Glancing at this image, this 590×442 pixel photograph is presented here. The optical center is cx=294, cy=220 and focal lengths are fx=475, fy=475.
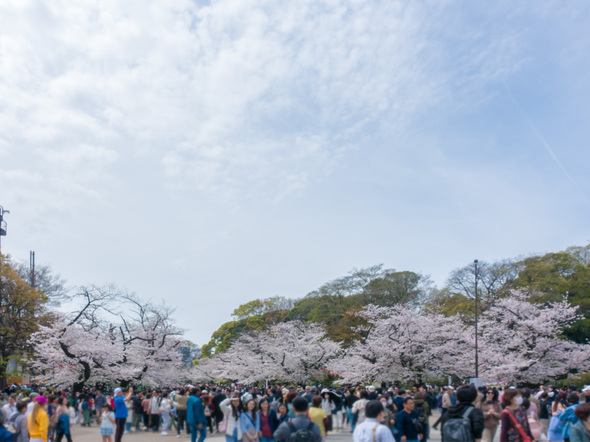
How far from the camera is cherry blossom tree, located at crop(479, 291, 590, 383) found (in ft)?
95.6

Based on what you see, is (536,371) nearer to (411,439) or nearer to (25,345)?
(411,439)

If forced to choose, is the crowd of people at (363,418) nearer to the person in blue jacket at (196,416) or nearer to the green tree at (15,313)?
the person in blue jacket at (196,416)

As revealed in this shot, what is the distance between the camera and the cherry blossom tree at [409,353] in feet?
101

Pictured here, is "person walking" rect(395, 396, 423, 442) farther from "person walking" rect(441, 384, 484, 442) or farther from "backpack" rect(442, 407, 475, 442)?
"backpack" rect(442, 407, 475, 442)

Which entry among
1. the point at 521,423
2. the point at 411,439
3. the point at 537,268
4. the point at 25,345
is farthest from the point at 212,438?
the point at 537,268

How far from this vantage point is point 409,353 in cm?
3075

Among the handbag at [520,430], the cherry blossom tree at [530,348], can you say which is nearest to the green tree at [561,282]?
the cherry blossom tree at [530,348]

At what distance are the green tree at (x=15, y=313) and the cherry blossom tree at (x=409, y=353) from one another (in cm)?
2082

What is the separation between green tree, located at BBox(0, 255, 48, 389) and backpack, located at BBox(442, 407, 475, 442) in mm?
29835

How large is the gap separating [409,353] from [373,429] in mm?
27111

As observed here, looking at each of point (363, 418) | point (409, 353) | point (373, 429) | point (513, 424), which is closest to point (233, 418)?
point (363, 418)

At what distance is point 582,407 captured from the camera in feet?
A: 17.5

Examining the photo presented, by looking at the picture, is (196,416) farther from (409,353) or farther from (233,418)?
(409,353)

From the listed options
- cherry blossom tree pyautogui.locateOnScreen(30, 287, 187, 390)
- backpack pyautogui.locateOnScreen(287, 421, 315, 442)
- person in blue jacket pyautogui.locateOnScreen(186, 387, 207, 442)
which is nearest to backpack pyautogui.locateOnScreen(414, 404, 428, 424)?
backpack pyautogui.locateOnScreen(287, 421, 315, 442)
